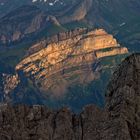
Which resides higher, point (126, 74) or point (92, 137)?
point (126, 74)

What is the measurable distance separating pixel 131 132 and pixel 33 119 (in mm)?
7853

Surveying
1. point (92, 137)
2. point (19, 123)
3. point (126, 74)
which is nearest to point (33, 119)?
point (19, 123)

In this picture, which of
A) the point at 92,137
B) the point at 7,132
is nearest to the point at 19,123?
the point at 7,132

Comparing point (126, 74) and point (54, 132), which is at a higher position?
point (126, 74)

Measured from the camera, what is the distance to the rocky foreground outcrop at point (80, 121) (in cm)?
5334

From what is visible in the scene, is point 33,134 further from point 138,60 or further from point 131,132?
point 138,60

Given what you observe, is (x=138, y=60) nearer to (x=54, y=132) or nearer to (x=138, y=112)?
(x=138, y=112)

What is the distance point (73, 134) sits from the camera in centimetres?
5412

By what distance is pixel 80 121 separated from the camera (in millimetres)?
55375

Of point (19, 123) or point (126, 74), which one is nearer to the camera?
point (19, 123)

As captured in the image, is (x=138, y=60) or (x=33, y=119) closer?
(x=33, y=119)

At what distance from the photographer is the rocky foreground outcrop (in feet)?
175

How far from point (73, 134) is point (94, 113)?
98.2 inches

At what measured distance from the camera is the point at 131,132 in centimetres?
5366
